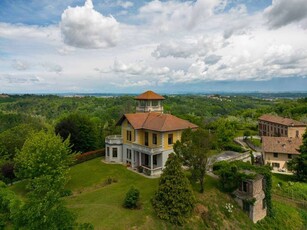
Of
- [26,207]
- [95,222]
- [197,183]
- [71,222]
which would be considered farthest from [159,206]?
[26,207]

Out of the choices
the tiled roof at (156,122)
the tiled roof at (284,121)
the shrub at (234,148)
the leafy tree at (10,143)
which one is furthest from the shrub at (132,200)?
the tiled roof at (284,121)

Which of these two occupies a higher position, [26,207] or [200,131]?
[200,131]

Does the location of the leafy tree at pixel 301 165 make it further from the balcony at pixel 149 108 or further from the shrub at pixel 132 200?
the shrub at pixel 132 200

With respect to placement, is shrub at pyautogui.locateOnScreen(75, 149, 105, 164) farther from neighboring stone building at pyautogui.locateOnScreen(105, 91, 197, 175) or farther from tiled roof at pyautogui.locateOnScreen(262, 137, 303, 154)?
tiled roof at pyautogui.locateOnScreen(262, 137, 303, 154)

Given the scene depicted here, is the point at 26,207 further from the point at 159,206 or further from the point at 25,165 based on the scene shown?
the point at 25,165

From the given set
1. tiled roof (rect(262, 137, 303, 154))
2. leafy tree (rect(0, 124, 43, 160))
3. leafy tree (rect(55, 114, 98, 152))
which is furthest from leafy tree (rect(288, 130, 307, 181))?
leafy tree (rect(0, 124, 43, 160))

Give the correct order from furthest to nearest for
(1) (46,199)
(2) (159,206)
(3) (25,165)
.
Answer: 1. (3) (25,165)
2. (2) (159,206)
3. (1) (46,199)
